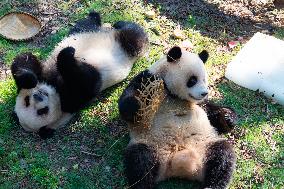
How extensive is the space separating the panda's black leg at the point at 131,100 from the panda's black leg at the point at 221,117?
640 mm

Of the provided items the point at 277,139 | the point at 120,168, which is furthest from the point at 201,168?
the point at 277,139

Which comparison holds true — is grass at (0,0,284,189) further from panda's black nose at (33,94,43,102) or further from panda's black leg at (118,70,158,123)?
panda's black leg at (118,70,158,123)

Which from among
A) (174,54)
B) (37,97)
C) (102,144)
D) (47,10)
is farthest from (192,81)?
(47,10)

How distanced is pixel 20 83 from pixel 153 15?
208 cm

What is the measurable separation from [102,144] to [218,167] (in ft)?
3.57

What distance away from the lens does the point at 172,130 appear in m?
3.81

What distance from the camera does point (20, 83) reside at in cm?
402

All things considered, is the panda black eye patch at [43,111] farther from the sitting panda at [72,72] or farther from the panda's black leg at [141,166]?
the panda's black leg at [141,166]

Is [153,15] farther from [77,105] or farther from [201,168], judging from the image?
[201,168]

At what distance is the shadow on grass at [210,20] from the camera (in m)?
5.54

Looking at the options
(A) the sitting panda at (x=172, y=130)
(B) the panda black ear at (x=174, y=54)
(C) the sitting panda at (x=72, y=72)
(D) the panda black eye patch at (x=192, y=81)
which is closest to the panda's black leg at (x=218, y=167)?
(A) the sitting panda at (x=172, y=130)

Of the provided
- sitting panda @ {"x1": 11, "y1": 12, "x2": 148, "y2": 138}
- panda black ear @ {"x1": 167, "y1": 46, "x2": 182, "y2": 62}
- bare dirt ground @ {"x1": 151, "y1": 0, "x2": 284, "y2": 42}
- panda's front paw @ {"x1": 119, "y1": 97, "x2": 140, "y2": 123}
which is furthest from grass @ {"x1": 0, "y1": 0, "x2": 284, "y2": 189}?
panda black ear @ {"x1": 167, "y1": 46, "x2": 182, "y2": 62}

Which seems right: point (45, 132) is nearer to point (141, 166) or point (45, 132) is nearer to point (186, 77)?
point (141, 166)

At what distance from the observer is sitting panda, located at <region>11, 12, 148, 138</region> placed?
13.5ft
